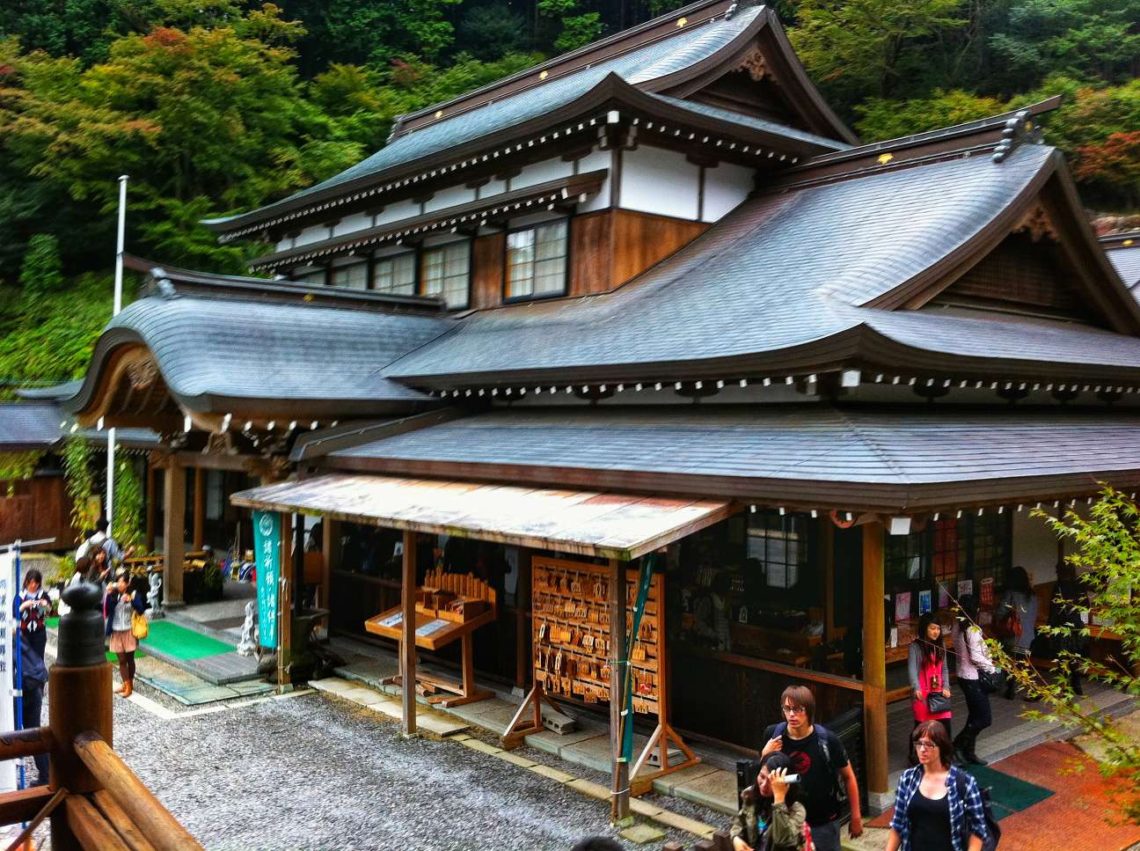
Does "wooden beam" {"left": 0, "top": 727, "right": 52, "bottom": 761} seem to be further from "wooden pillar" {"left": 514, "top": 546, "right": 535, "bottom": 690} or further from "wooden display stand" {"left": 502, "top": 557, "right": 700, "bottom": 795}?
"wooden pillar" {"left": 514, "top": 546, "right": 535, "bottom": 690}

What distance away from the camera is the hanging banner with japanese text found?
36.0 ft


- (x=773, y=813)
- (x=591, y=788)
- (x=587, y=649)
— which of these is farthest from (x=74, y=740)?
(x=587, y=649)

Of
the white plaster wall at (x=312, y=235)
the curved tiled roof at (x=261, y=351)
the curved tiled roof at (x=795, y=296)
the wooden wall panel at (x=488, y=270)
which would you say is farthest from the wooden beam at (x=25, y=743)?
the white plaster wall at (x=312, y=235)

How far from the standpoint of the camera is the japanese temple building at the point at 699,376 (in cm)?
744

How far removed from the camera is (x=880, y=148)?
12211mm

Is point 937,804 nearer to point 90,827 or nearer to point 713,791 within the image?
point 713,791

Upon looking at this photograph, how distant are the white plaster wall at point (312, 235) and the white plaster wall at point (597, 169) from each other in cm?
744

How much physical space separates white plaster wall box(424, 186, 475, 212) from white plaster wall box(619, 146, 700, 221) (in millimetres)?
3089

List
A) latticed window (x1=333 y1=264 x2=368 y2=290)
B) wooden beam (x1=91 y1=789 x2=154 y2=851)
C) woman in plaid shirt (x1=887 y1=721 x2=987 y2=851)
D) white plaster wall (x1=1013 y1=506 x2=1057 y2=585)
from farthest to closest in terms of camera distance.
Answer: latticed window (x1=333 y1=264 x2=368 y2=290) → white plaster wall (x1=1013 y1=506 x2=1057 y2=585) → woman in plaid shirt (x1=887 y1=721 x2=987 y2=851) → wooden beam (x1=91 y1=789 x2=154 y2=851)

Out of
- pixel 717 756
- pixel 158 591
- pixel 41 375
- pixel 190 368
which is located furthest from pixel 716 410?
pixel 41 375

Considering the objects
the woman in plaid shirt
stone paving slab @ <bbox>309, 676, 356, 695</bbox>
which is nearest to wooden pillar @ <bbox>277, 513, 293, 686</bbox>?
stone paving slab @ <bbox>309, 676, 356, 695</bbox>

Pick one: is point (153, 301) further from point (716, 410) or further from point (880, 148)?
point (880, 148)

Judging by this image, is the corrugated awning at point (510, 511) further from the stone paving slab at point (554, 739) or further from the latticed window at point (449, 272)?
the latticed window at point (449, 272)

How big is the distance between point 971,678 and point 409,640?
5559 mm
